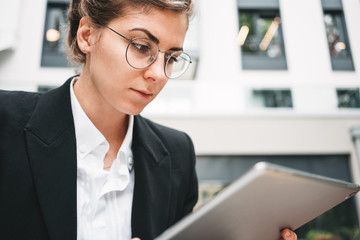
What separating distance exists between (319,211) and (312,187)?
0.84ft

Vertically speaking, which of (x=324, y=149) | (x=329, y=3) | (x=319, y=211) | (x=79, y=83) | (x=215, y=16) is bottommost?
(x=324, y=149)

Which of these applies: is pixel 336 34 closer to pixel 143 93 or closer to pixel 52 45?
pixel 143 93

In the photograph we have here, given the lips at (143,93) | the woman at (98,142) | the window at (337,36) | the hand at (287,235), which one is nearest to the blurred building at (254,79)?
the window at (337,36)

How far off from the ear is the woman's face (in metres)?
0.06

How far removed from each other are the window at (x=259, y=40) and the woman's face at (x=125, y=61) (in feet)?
8.44

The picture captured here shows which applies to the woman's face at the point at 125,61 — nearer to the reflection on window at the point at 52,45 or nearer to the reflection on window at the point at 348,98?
the reflection on window at the point at 52,45

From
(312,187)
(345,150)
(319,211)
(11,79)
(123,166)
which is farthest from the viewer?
(345,150)

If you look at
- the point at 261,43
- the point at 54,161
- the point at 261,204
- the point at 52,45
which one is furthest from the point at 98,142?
the point at 261,43

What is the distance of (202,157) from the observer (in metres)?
4.50

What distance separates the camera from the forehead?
0.72 meters

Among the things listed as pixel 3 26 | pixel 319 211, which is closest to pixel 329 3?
pixel 319 211

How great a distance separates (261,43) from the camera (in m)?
3.49

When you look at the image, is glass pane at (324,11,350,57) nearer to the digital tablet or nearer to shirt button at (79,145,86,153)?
the digital tablet

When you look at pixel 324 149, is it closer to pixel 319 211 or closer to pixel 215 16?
pixel 215 16
